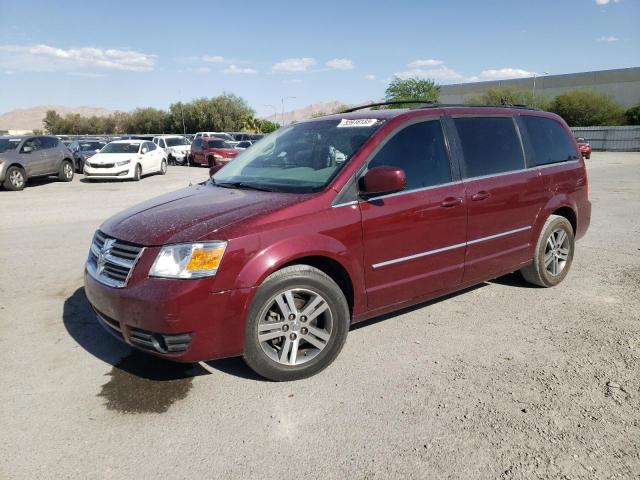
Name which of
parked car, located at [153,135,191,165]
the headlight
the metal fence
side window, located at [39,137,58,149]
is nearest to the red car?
parked car, located at [153,135,191,165]

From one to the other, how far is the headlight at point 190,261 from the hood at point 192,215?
5 centimetres

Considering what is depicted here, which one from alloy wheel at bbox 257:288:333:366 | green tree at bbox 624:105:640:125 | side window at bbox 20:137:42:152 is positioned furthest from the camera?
green tree at bbox 624:105:640:125

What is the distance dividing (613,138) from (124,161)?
131 feet

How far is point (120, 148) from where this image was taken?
19.0m

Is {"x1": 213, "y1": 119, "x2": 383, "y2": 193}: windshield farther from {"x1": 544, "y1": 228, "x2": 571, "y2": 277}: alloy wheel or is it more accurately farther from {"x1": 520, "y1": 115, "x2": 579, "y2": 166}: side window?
{"x1": 544, "y1": 228, "x2": 571, "y2": 277}: alloy wheel

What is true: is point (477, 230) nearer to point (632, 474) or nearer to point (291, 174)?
→ point (291, 174)

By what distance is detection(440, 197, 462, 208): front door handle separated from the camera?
13.0ft

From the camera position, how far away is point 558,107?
58.4 m

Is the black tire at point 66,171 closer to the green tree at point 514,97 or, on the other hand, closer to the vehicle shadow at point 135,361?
the vehicle shadow at point 135,361

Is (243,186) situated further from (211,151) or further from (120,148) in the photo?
(211,151)

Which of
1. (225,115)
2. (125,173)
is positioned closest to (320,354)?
(125,173)

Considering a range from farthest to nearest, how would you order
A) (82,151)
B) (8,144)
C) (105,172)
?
1. (82,151)
2. (105,172)
3. (8,144)

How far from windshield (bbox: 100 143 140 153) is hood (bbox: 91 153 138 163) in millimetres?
478

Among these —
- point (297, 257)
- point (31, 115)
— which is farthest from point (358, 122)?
point (31, 115)
